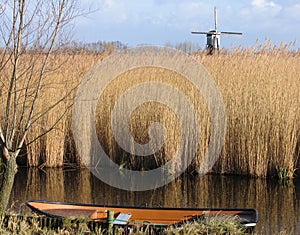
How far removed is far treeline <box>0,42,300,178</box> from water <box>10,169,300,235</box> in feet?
1.09

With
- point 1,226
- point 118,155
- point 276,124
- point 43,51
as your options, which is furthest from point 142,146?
point 1,226

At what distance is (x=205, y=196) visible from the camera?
630cm

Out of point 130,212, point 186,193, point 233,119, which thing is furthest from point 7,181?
point 233,119

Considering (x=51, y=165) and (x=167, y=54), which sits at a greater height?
(x=167, y=54)

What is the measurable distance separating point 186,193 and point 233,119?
1306mm

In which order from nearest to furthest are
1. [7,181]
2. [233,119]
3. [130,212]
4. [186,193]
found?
1. [7,181]
2. [130,212]
3. [186,193]
4. [233,119]

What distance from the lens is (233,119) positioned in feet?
23.4

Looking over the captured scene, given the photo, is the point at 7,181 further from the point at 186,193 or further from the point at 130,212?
the point at 186,193

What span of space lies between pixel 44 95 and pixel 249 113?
115 inches

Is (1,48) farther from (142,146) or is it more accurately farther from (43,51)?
(142,146)

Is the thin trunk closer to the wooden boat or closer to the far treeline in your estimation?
the wooden boat

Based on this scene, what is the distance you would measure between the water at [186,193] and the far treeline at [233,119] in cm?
33

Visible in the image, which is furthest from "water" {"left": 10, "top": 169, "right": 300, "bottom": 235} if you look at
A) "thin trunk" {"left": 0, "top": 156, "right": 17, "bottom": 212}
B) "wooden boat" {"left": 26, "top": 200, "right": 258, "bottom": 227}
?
"thin trunk" {"left": 0, "top": 156, "right": 17, "bottom": 212}

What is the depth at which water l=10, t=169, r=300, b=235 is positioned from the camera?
19.2 feet
